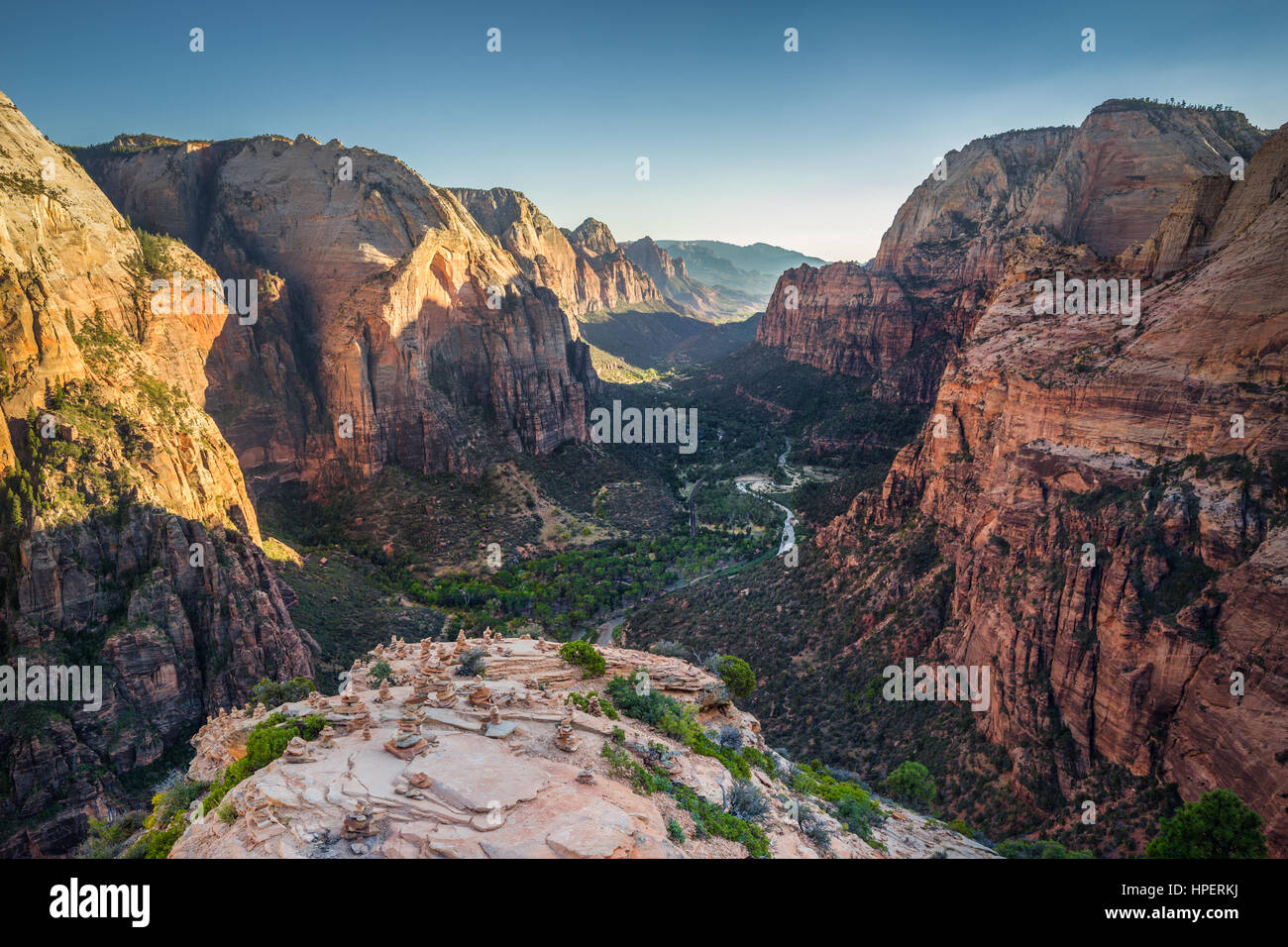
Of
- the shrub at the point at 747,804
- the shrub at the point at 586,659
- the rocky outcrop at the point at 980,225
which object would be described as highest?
the rocky outcrop at the point at 980,225

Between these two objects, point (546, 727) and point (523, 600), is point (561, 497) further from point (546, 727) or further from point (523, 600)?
point (546, 727)

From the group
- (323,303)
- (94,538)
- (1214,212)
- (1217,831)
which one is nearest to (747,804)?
(1217,831)

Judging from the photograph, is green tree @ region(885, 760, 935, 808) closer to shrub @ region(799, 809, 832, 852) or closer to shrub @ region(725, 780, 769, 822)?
shrub @ region(799, 809, 832, 852)

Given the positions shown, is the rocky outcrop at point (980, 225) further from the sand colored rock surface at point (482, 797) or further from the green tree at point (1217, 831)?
the sand colored rock surface at point (482, 797)

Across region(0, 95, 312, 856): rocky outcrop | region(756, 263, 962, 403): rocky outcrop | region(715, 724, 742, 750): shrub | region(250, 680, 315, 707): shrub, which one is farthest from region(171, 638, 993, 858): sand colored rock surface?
region(756, 263, 962, 403): rocky outcrop

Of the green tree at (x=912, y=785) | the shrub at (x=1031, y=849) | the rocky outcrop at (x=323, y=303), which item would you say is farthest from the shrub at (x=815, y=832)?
the rocky outcrop at (x=323, y=303)

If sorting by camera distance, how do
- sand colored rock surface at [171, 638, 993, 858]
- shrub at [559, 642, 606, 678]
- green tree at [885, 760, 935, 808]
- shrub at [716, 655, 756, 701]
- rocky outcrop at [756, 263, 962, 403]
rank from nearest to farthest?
sand colored rock surface at [171, 638, 993, 858] < shrub at [559, 642, 606, 678] < green tree at [885, 760, 935, 808] < shrub at [716, 655, 756, 701] < rocky outcrop at [756, 263, 962, 403]
